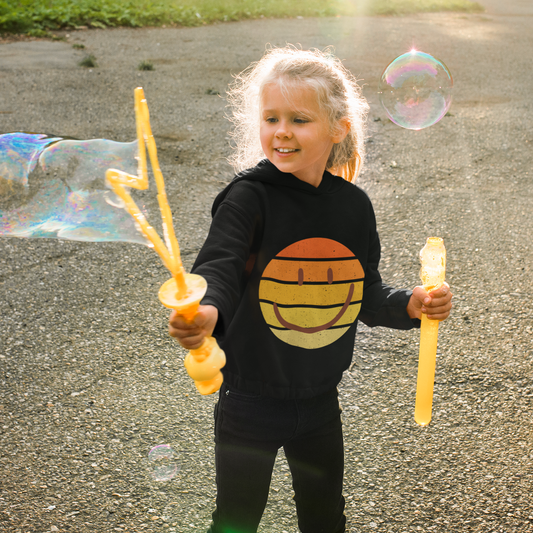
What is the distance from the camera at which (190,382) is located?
249 centimetres

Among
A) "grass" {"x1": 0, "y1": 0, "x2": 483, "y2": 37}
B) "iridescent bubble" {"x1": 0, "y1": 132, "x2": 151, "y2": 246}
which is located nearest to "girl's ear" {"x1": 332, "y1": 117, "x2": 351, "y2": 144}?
"iridescent bubble" {"x1": 0, "y1": 132, "x2": 151, "y2": 246}

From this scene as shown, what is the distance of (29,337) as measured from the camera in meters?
2.72

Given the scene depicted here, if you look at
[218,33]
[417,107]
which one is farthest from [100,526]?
[218,33]

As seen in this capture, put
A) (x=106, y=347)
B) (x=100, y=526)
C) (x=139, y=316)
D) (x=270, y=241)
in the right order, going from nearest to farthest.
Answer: (x=270, y=241), (x=100, y=526), (x=106, y=347), (x=139, y=316)

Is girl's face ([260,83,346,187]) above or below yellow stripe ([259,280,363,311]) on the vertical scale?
above

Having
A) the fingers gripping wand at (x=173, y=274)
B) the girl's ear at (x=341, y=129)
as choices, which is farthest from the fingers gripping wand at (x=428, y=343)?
the fingers gripping wand at (x=173, y=274)

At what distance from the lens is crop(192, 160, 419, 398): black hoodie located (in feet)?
4.33

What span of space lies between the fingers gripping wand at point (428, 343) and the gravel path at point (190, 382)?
2.72 feet

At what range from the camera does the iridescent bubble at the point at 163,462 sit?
203 centimetres

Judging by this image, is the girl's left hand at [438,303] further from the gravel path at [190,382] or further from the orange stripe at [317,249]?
the gravel path at [190,382]

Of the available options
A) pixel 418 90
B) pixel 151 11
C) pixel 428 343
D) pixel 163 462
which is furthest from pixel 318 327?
pixel 151 11

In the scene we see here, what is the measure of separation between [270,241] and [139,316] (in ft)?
5.71

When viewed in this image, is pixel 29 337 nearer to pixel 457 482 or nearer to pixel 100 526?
pixel 100 526

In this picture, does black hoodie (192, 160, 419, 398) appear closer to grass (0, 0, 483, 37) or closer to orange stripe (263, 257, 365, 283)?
orange stripe (263, 257, 365, 283)
